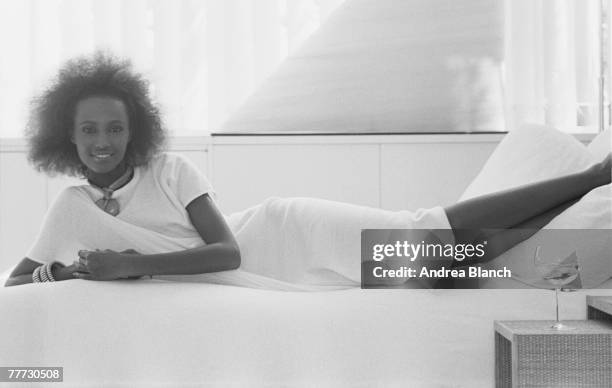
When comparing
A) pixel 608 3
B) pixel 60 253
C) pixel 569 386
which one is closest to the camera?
pixel 569 386

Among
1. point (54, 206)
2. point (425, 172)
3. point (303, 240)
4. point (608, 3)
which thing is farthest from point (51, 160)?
point (608, 3)

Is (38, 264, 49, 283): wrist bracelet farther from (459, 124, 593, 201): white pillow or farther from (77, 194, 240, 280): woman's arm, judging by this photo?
(459, 124, 593, 201): white pillow

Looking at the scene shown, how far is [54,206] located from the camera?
1.76 m

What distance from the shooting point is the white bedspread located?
4.91 ft

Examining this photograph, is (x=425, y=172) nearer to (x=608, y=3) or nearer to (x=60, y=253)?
(x=608, y=3)

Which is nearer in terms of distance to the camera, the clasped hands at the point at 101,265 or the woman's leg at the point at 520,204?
the clasped hands at the point at 101,265

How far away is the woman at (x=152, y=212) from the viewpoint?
169cm

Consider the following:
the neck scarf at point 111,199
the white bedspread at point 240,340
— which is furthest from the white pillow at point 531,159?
the neck scarf at point 111,199

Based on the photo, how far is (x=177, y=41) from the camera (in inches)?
124

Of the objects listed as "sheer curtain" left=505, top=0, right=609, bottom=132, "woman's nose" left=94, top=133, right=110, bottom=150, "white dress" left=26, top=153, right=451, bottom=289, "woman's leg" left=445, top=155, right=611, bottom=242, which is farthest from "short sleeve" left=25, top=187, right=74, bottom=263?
"sheer curtain" left=505, top=0, right=609, bottom=132

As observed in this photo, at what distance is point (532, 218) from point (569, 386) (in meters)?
0.39

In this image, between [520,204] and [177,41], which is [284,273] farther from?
[177,41]

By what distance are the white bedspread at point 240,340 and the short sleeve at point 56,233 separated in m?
0.22

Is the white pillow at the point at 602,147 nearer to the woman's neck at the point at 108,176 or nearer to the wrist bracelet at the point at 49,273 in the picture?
the woman's neck at the point at 108,176
